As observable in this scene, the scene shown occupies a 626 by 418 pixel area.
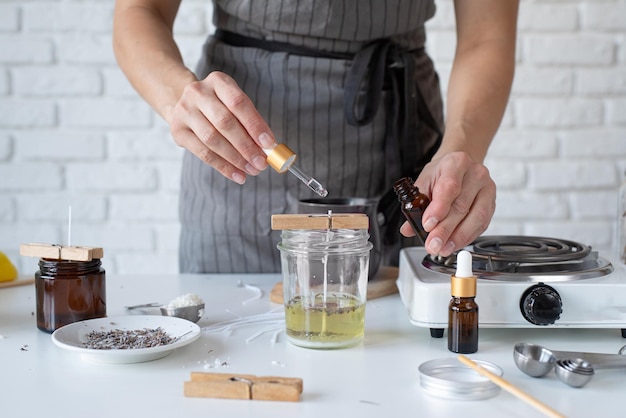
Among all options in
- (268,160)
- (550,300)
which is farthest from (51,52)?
(550,300)

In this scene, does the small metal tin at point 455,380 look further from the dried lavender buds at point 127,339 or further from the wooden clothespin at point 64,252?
the wooden clothespin at point 64,252

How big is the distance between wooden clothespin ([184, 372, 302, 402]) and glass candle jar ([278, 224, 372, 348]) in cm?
16

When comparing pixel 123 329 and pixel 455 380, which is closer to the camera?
pixel 455 380

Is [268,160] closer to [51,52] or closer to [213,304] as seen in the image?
[213,304]

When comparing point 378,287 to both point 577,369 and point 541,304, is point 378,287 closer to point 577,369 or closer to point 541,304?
point 541,304

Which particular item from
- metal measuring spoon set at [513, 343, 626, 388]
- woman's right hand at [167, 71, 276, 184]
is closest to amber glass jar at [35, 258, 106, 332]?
woman's right hand at [167, 71, 276, 184]

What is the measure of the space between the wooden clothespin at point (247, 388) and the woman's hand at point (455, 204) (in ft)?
1.02

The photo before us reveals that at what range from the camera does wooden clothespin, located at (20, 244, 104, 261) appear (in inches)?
37.0

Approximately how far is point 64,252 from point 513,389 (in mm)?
570

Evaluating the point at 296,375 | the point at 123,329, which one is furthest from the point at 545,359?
the point at 123,329

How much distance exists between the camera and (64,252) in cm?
95

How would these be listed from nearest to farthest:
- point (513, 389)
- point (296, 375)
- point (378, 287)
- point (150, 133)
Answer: point (513, 389)
point (296, 375)
point (378, 287)
point (150, 133)

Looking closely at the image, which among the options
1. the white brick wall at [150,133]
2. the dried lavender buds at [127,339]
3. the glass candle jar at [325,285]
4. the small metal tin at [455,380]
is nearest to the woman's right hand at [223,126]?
the glass candle jar at [325,285]

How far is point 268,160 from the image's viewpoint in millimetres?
957
